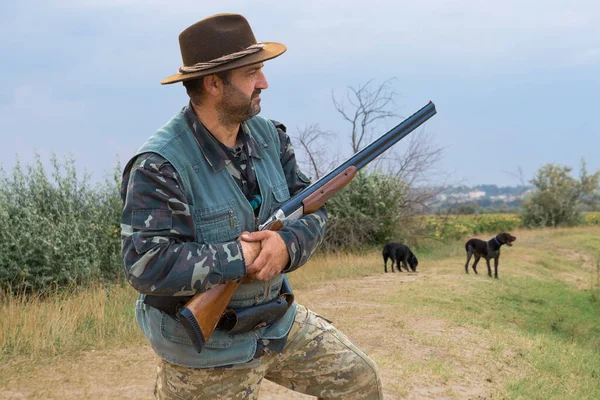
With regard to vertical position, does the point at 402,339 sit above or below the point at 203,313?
below

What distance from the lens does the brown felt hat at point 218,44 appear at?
9.21 ft

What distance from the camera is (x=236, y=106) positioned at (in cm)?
283

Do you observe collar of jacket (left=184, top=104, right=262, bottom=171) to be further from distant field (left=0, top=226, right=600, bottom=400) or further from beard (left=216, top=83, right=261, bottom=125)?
distant field (left=0, top=226, right=600, bottom=400)

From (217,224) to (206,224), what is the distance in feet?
0.17

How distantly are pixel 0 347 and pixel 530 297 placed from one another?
406 inches

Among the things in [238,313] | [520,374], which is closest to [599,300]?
[520,374]

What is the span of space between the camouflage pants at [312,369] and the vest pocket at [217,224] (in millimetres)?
641

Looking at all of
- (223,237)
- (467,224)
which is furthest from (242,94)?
(467,224)

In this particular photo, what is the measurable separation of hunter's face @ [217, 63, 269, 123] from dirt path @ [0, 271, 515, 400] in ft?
11.2

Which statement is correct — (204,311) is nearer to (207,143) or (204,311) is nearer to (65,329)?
(207,143)

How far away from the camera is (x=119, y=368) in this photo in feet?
20.9

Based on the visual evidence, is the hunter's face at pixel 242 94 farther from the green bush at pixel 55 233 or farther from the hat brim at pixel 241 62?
the green bush at pixel 55 233

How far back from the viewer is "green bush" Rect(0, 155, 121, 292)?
11.5 metres

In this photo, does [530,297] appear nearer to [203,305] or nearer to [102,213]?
[102,213]
